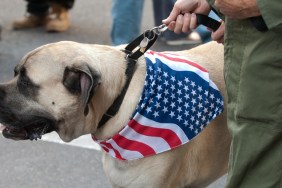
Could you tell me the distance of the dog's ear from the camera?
2.82 metres

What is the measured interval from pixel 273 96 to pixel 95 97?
95 centimetres

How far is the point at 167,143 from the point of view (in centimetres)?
301

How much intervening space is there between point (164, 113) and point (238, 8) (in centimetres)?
83

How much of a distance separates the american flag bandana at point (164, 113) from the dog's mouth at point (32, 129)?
0.28 m

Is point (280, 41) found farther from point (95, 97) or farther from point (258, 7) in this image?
point (95, 97)

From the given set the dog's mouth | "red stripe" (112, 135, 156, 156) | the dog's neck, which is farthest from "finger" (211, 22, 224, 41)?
the dog's mouth

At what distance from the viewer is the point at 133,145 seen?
3004 mm

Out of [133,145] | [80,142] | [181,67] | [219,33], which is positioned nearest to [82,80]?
[133,145]

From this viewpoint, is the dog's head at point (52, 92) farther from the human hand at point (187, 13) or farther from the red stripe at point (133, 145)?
the human hand at point (187, 13)

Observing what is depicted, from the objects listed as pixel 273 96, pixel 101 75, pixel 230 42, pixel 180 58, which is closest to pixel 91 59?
pixel 101 75

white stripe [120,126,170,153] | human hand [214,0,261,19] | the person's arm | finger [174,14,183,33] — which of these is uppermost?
the person's arm

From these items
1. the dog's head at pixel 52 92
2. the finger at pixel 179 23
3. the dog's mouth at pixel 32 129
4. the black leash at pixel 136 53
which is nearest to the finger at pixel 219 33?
the black leash at pixel 136 53

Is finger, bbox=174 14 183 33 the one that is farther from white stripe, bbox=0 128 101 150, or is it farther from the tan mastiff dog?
white stripe, bbox=0 128 101 150

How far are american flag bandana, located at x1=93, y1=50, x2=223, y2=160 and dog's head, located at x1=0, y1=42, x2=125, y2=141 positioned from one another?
0.58 ft
